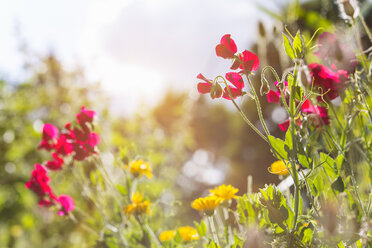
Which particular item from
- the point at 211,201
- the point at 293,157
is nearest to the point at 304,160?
the point at 293,157

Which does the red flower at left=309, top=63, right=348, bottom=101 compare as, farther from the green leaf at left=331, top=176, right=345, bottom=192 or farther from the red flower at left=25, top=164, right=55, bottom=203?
the red flower at left=25, top=164, right=55, bottom=203

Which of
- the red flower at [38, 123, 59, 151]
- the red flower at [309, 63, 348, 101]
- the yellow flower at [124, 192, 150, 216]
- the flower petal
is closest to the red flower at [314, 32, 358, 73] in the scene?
the red flower at [309, 63, 348, 101]

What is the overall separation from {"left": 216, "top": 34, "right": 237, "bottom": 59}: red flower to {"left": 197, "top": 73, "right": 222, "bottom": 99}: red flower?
0.04 meters

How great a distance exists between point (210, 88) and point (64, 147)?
1.57ft

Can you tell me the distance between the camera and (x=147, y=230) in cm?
75

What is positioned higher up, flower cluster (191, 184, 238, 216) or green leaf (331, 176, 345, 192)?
green leaf (331, 176, 345, 192)

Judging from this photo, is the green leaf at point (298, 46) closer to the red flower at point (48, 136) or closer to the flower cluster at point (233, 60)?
the flower cluster at point (233, 60)

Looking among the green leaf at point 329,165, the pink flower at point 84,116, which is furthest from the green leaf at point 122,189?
the green leaf at point 329,165

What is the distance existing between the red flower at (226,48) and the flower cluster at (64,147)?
0.40m

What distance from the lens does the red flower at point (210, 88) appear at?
1.67 ft

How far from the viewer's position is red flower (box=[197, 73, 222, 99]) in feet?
1.67

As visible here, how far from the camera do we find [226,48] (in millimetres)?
510

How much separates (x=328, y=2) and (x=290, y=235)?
0.57 metres

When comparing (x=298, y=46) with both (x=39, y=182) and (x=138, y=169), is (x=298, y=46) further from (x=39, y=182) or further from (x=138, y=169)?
(x=39, y=182)
